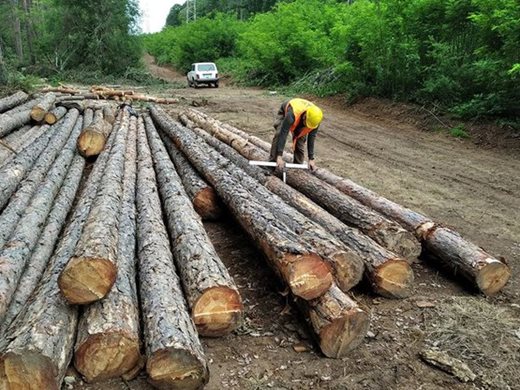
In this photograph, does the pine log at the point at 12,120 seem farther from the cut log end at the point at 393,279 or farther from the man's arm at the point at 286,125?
the cut log end at the point at 393,279

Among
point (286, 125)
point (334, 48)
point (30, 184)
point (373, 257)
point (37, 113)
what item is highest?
point (334, 48)

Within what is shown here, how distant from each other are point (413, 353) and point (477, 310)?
1.07 metres

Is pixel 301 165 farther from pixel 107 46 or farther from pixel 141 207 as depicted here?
pixel 107 46

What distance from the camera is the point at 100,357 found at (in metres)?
3.34

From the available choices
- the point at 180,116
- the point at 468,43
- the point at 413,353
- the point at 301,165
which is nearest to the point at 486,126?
the point at 468,43

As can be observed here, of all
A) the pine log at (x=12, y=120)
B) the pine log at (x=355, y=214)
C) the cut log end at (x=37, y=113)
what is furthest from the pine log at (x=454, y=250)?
the cut log end at (x=37, y=113)

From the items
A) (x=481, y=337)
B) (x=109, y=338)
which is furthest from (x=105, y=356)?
(x=481, y=337)

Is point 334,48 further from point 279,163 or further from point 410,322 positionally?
point 410,322

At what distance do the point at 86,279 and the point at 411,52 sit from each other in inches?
545

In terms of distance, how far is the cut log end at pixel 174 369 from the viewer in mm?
3191

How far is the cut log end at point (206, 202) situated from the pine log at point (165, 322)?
5.23 feet

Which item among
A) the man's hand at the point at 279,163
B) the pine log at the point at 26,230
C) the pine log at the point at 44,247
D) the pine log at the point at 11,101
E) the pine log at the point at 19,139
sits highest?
the pine log at the point at 11,101

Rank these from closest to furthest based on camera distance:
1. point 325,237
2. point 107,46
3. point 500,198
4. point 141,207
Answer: point 325,237, point 141,207, point 500,198, point 107,46

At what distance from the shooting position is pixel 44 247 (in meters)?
4.84
